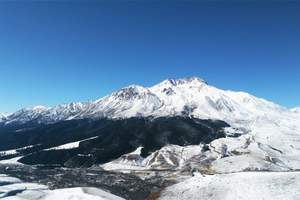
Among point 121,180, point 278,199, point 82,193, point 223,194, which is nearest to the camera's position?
point 278,199

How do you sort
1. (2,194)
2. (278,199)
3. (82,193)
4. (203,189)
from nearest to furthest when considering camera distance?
(278,199) < (203,189) < (82,193) < (2,194)

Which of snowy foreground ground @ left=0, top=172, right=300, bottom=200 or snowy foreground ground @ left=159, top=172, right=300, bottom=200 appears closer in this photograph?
snowy foreground ground @ left=159, top=172, right=300, bottom=200

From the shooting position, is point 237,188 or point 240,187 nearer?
point 237,188

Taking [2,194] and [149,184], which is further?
[149,184]

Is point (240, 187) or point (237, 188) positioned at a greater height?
point (240, 187)

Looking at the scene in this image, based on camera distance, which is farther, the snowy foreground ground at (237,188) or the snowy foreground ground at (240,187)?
the snowy foreground ground at (237,188)

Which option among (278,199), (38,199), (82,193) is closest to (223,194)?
(278,199)

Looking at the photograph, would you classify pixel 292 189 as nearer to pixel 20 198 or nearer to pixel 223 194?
pixel 223 194

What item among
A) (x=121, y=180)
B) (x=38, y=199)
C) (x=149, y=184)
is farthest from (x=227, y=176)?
(x=121, y=180)
